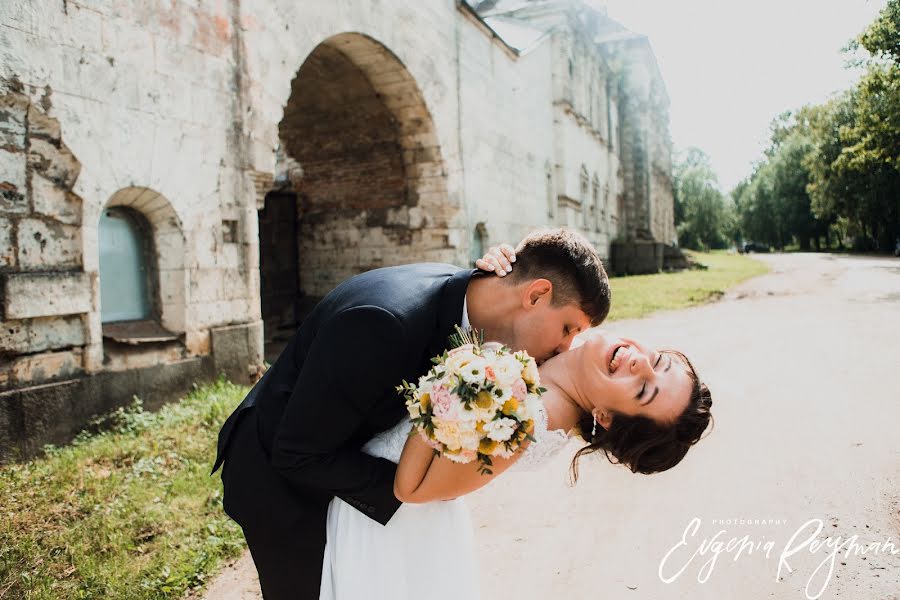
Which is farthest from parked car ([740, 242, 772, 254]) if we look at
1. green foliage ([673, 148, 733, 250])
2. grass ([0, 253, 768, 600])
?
grass ([0, 253, 768, 600])

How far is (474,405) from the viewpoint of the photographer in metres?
1.77

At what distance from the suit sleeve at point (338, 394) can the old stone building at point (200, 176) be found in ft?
14.3

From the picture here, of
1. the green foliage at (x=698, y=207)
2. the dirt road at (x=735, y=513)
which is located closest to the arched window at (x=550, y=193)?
the dirt road at (x=735, y=513)

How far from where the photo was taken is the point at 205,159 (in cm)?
696

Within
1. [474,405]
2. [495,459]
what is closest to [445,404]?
[474,405]

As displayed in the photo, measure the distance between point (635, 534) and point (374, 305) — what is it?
2717mm

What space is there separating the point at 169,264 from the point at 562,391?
5666 mm

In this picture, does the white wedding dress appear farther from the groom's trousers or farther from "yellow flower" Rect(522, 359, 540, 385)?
"yellow flower" Rect(522, 359, 540, 385)

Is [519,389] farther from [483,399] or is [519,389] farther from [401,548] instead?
[401,548]

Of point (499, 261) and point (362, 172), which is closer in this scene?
point (499, 261)

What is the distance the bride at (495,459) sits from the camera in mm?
1946

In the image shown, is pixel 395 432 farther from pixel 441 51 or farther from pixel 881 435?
pixel 441 51

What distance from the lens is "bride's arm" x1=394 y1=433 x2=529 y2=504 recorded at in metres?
1.87

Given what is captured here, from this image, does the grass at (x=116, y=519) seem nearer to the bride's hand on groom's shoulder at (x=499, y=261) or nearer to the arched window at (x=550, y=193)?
the bride's hand on groom's shoulder at (x=499, y=261)
